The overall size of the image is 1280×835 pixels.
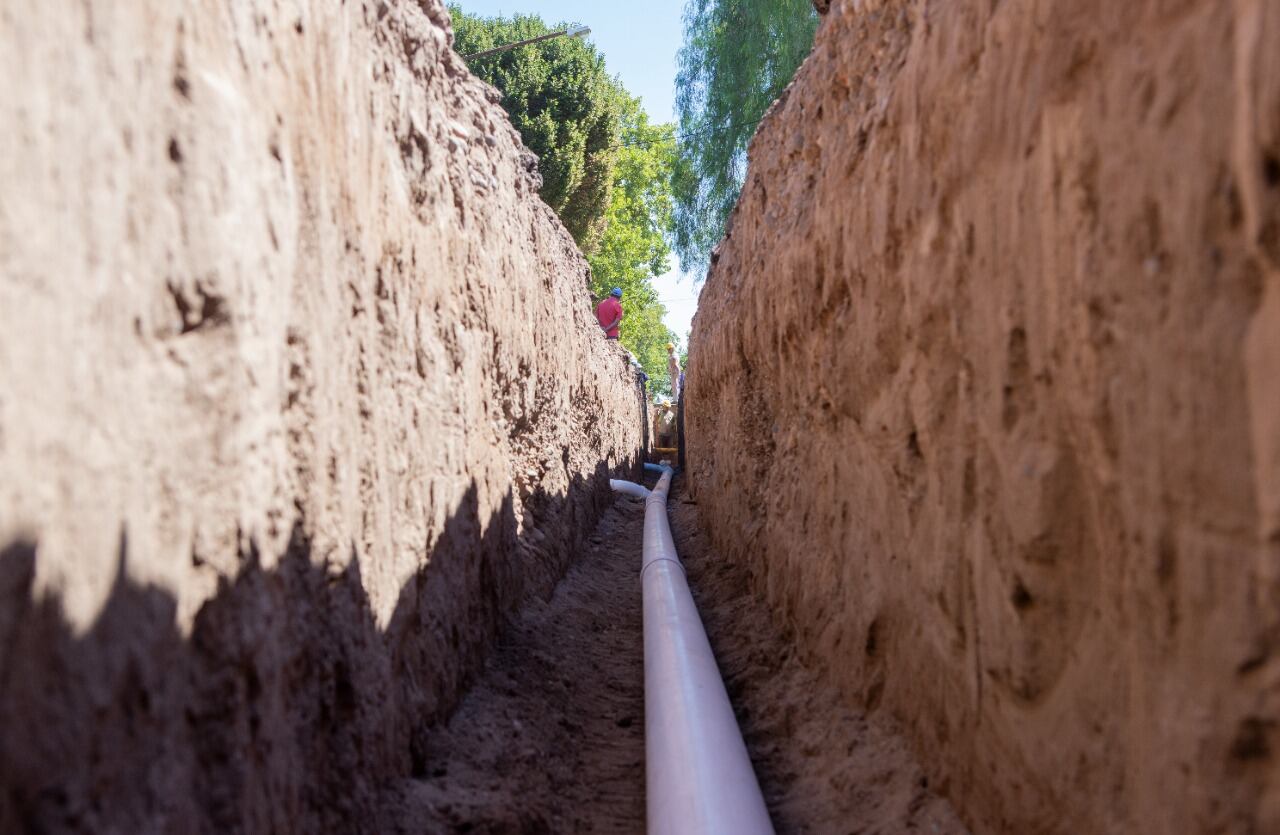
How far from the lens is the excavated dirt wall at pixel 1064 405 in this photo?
4.91ft

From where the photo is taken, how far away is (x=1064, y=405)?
2057 mm

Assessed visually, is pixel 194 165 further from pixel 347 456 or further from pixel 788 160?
pixel 788 160

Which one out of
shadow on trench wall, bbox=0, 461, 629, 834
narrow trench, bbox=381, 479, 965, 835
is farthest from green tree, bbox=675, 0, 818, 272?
shadow on trench wall, bbox=0, 461, 629, 834

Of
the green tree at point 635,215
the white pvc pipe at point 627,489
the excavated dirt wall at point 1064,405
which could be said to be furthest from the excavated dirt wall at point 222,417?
the green tree at point 635,215

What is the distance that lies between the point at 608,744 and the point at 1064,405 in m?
2.96

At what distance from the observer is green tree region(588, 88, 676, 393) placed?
2744 centimetres

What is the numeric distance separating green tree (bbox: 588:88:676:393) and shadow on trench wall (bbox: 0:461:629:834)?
24.2 meters

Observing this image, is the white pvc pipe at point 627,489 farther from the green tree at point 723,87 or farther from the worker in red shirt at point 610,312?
the green tree at point 723,87

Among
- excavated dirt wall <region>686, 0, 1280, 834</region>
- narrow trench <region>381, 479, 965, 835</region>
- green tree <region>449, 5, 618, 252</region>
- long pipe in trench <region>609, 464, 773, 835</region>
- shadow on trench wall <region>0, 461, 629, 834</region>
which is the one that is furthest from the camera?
green tree <region>449, 5, 618, 252</region>

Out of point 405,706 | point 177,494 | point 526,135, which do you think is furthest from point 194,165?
point 526,135

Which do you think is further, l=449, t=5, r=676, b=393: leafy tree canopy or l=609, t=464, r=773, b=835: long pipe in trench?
l=449, t=5, r=676, b=393: leafy tree canopy

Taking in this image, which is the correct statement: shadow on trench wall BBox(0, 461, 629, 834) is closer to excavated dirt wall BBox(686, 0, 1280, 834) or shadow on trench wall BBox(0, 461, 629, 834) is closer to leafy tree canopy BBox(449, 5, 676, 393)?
excavated dirt wall BBox(686, 0, 1280, 834)

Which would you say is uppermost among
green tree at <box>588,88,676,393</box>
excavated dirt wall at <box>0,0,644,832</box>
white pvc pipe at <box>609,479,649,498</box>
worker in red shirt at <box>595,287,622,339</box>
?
green tree at <box>588,88,676,393</box>

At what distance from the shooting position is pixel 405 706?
320 cm
